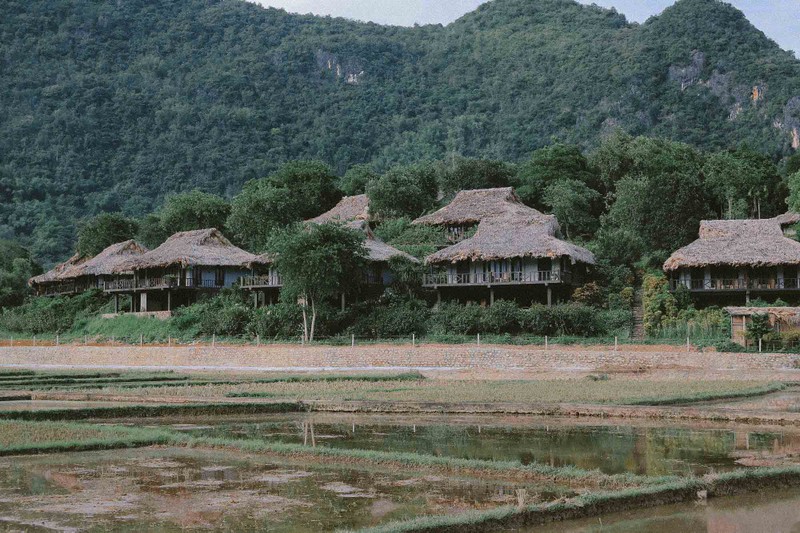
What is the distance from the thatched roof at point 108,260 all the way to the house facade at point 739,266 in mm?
31977

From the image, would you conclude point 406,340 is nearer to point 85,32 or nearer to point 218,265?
point 218,265

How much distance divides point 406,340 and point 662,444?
22581mm

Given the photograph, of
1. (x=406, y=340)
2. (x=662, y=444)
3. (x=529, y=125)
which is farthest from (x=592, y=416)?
(x=529, y=125)

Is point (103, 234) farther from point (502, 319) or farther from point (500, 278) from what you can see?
point (502, 319)

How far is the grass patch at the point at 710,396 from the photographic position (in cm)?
2309

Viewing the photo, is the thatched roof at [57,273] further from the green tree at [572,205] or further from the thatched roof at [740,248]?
the thatched roof at [740,248]

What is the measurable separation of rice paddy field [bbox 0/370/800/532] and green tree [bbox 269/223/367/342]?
47.2 ft

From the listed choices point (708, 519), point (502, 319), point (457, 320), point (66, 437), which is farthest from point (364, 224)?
point (708, 519)

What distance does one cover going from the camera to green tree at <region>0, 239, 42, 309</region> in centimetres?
6725

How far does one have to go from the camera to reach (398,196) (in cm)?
5866

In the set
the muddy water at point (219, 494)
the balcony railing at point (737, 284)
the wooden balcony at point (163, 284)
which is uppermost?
the wooden balcony at point (163, 284)

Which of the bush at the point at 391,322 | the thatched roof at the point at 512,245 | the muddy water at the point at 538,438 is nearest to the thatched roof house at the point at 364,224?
the thatched roof at the point at 512,245

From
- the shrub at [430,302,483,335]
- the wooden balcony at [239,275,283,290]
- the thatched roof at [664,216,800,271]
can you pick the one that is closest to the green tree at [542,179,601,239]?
the thatched roof at [664,216,800,271]

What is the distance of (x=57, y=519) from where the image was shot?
1112cm
